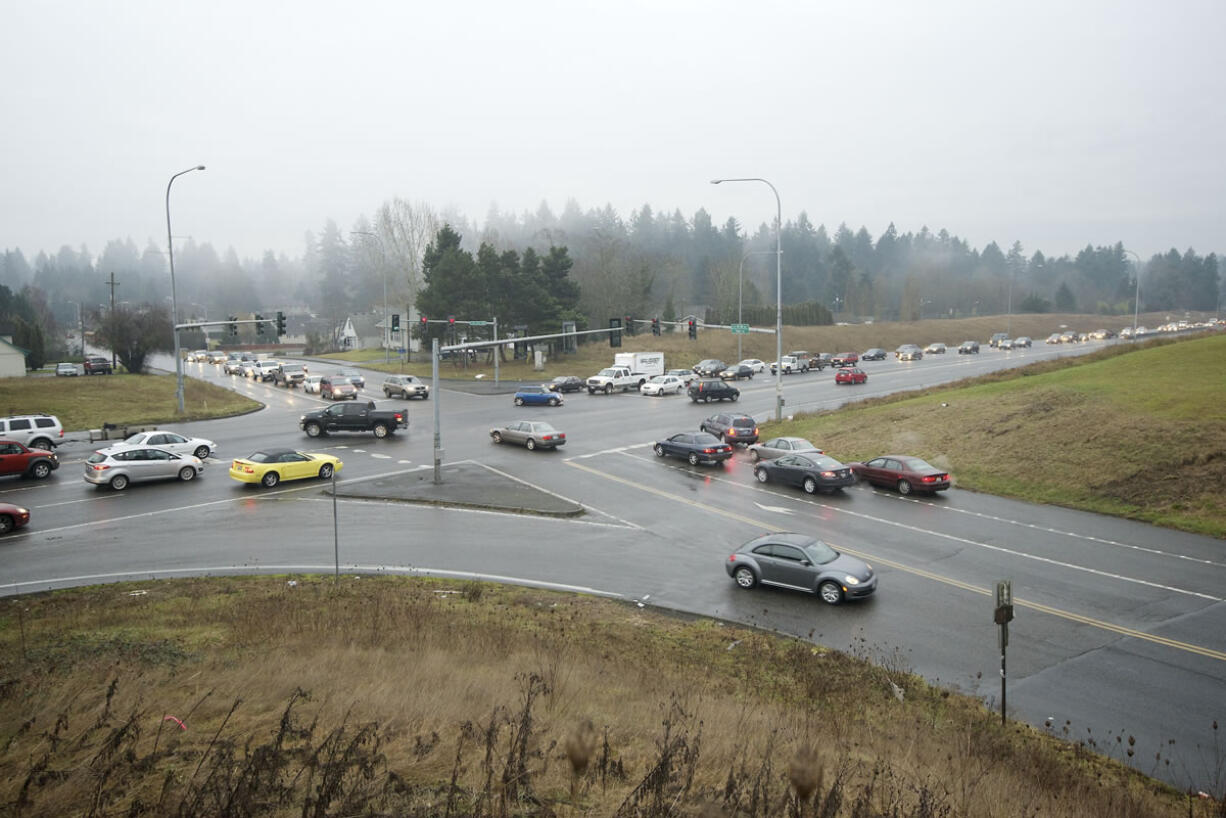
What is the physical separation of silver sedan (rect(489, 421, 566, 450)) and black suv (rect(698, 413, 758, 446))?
7481 millimetres

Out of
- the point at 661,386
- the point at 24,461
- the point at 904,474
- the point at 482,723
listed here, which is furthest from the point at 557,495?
the point at 661,386

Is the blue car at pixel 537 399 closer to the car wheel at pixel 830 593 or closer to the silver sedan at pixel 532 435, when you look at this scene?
the silver sedan at pixel 532 435

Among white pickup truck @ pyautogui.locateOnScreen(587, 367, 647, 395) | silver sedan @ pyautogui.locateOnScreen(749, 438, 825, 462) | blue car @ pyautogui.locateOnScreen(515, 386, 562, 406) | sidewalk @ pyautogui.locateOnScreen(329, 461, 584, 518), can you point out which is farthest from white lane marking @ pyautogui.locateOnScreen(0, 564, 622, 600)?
white pickup truck @ pyautogui.locateOnScreen(587, 367, 647, 395)

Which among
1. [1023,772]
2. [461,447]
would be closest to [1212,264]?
[461,447]

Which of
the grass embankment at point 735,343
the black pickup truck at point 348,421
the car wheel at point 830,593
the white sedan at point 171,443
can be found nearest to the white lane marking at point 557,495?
the car wheel at point 830,593

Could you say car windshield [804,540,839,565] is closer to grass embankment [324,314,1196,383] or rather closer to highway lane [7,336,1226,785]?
highway lane [7,336,1226,785]

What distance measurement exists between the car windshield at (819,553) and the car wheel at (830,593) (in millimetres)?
512

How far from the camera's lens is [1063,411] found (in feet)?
102

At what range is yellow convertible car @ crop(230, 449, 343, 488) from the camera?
26844mm

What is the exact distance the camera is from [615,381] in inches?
2314

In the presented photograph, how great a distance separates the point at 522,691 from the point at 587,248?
371 ft

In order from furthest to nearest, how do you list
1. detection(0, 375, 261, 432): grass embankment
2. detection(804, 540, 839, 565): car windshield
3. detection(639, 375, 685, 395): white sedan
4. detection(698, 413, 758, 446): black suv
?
detection(639, 375, 685, 395): white sedan
detection(0, 375, 261, 432): grass embankment
detection(698, 413, 758, 446): black suv
detection(804, 540, 839, 565): car windshield

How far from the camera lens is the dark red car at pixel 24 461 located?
2753cm

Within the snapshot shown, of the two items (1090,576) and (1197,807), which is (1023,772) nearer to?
(1197,807)
